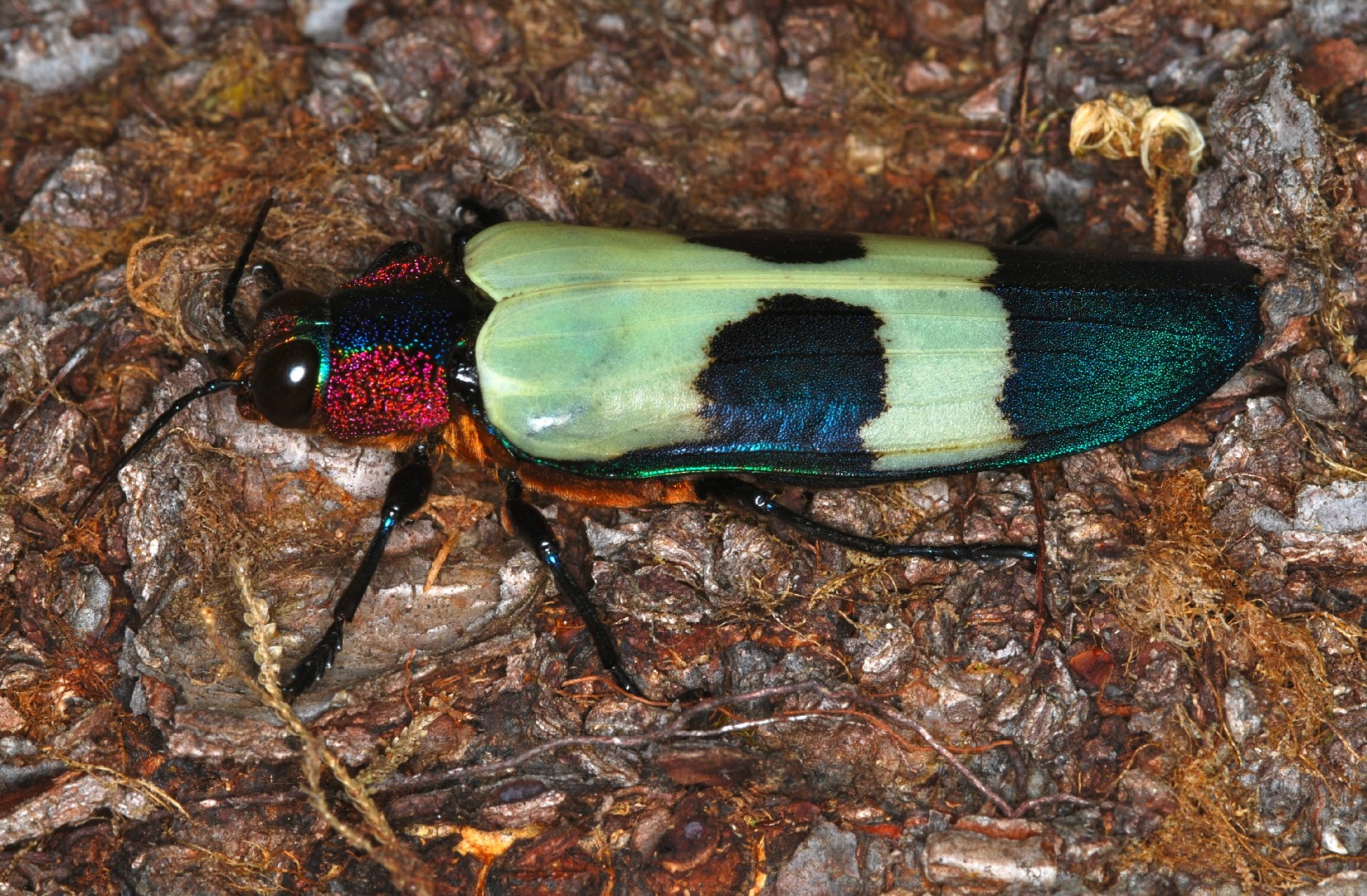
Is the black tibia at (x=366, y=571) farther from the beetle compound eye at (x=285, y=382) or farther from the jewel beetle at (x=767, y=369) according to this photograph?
the beetle compound eye at (x=285, y=382)

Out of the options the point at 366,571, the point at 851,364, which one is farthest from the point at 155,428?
the point at 851,364

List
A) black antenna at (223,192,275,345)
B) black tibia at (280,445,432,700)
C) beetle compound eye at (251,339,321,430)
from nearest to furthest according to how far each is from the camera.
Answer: black tibia at (280,445,432,700), beetle compound eye at (251,339,321,430), black antenna at (223,192,275,345)

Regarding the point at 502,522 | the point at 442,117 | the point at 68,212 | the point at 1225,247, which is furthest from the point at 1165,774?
the point at 68,212

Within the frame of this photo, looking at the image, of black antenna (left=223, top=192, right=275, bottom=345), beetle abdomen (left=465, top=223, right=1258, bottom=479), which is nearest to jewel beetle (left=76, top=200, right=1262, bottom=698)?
beetle abdomen (left=465, top=223, right=1258, bottom=479)

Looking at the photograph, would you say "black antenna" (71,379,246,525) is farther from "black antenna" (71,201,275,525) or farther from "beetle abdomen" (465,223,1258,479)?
"beetle abdomen" (465,223,1258,479)

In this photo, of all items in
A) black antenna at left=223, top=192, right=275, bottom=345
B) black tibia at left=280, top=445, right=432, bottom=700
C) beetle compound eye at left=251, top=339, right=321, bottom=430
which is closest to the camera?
black tibia at left=280, top=445, right=432, bottom=700

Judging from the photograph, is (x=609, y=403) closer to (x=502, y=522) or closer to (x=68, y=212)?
(x=502, y=522)

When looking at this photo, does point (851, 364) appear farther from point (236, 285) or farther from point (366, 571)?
point (236, 285)
